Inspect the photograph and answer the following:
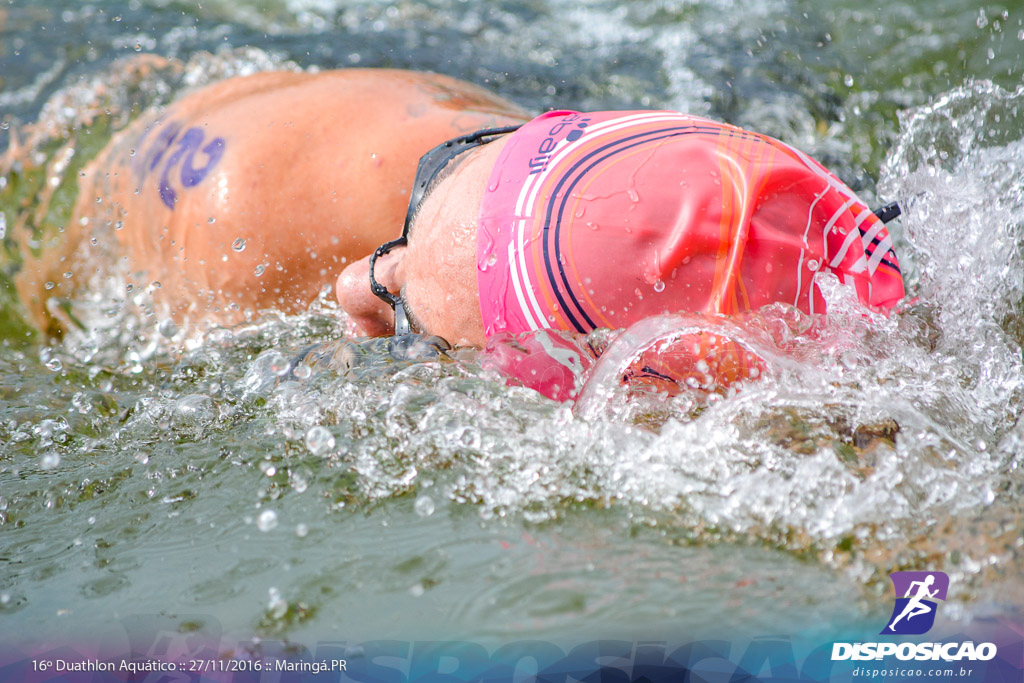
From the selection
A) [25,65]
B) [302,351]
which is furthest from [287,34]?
[302,351]

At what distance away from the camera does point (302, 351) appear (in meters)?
1.81

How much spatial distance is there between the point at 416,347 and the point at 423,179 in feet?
1.62

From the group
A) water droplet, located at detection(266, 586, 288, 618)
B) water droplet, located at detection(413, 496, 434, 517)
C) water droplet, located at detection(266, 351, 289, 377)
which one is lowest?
water droplet, located at detection(266, 586, 288, 618)

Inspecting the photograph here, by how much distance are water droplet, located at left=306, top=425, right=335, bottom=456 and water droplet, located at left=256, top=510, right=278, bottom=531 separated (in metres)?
0.14

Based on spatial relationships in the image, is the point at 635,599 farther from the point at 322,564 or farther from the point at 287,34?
the point at 287,34

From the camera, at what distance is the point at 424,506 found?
1167 millimetres

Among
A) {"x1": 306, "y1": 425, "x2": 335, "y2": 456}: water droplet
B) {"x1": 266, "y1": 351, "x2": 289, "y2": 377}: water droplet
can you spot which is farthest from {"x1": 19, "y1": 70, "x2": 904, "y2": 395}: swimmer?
{"x1": 306, "y1": 425, "x2": 335, "y2": 456}: water droplet

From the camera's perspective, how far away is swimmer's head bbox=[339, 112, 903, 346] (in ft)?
4.29

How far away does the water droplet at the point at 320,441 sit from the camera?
50.8 inches

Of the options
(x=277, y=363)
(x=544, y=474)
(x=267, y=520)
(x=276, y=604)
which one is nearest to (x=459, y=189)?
(x=277, y=363)

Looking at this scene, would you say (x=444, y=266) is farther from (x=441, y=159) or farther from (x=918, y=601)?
(x=918, y=601)

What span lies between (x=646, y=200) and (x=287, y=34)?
2299mm

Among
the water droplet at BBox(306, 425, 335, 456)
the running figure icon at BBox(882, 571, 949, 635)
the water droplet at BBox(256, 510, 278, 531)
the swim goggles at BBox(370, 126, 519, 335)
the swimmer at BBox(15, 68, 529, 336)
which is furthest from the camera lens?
the swimmer at BBox(15, 68, 529, 336)

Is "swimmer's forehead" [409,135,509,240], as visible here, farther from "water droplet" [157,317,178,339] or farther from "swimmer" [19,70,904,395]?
"water droplet" [157,317,178,339]
